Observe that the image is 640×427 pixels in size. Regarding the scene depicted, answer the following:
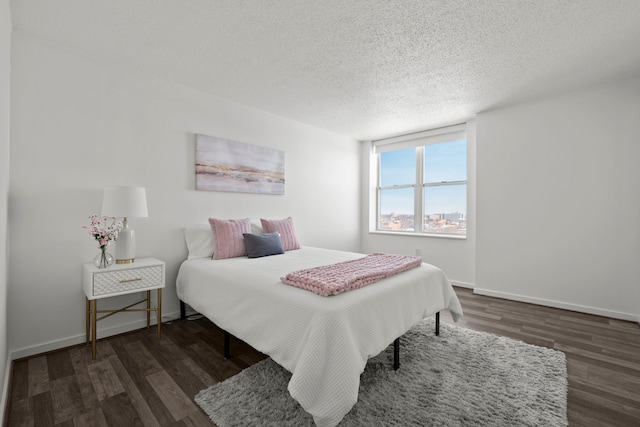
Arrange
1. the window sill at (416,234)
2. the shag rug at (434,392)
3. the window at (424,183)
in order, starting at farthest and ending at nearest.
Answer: the window at (424,183)
the window sill at (416,234)
the shag rug at (434,392)

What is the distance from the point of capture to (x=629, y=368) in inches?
81.8

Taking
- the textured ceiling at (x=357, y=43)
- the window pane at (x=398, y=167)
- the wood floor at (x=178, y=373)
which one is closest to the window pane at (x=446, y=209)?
the window pane at (x=398, y=167)

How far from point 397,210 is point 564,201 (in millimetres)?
2331

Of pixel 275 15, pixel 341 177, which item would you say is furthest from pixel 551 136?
pixel 275 15

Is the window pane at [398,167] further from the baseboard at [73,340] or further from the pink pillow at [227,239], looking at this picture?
the baseboard at [73,340]

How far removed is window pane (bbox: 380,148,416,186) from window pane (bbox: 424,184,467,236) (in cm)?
41

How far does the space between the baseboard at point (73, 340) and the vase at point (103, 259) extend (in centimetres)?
62

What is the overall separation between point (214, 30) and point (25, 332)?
268cm

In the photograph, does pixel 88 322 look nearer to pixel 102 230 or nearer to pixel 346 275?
pixel 102 230

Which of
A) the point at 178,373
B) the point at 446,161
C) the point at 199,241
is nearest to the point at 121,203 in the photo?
the point at 199,241

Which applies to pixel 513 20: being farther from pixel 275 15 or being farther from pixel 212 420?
pixel 212 420

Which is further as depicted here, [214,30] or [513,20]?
[214,30]

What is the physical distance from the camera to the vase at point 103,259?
2358 mm

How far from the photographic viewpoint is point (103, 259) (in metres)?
2.37
